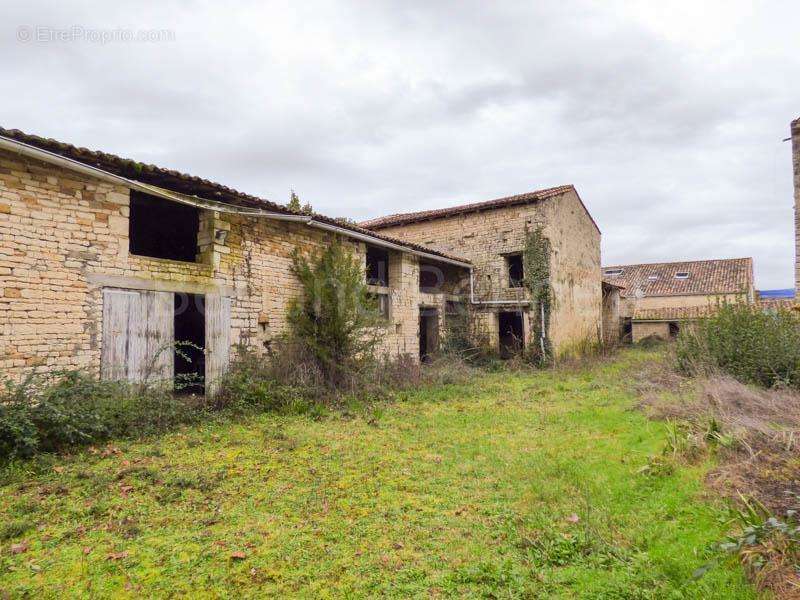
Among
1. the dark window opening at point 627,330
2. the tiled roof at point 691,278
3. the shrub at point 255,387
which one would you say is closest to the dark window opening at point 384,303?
the shrub at point 255,387

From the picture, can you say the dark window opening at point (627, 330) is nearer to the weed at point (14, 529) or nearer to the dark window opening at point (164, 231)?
the dark window opening at point (164, 231)

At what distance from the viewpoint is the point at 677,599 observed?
→ 2744 millimetres

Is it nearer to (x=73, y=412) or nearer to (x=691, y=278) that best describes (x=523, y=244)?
(x=73, y=412)

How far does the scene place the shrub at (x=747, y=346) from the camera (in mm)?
8102

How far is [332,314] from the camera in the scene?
30.5 feet

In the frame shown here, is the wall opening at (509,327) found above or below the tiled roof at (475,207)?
below

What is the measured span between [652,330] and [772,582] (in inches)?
960

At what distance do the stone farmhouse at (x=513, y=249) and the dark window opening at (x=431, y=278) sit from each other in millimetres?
1028

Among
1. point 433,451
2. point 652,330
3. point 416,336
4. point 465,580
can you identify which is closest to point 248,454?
point 433,451

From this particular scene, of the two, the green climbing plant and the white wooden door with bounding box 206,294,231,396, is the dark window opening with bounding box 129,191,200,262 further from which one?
the green climbing plant

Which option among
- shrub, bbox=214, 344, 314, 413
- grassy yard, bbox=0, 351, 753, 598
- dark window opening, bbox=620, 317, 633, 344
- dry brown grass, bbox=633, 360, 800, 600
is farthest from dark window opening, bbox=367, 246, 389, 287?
dark window opening, bbox=620, 317, 633, 344

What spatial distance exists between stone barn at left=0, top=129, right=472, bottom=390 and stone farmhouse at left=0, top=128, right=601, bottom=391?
0.7 inches

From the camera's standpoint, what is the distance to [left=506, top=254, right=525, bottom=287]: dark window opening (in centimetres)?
1567

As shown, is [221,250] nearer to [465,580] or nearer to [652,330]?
[465,580]
